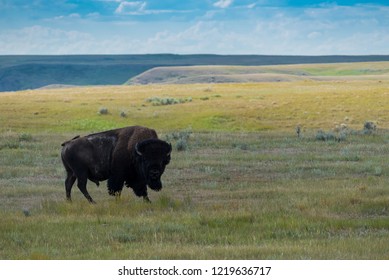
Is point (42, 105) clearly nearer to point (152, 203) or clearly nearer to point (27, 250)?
point (152, 203)

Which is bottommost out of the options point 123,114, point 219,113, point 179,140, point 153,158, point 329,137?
point 123,114

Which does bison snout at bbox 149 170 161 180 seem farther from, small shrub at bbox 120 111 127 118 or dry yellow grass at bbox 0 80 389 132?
small shrub at bbox 120 111 127 118

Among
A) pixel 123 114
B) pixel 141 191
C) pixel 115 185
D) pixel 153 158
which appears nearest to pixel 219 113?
pixel 123 114

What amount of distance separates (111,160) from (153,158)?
139 cm

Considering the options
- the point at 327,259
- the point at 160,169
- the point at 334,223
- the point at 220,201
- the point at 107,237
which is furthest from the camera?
the point at 220,201

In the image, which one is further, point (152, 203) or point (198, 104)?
A: point (198, 104)

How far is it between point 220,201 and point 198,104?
36223 millimetres

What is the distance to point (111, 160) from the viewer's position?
51.1ft

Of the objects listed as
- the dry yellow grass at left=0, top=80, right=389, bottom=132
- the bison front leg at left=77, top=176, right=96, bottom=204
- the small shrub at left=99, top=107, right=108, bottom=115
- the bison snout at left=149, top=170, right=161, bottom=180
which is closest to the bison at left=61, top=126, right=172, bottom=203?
the bison front leg at left=77, top=176, right=96, bottom=204

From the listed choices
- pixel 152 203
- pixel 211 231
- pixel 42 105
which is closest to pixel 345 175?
pixel 152 203

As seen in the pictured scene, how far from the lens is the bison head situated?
14367 millimetres

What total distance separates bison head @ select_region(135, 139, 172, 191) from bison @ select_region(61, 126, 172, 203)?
0.08 meters

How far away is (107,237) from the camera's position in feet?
38.1

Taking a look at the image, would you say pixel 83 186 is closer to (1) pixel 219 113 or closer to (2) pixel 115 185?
(2) pixel 115 185
